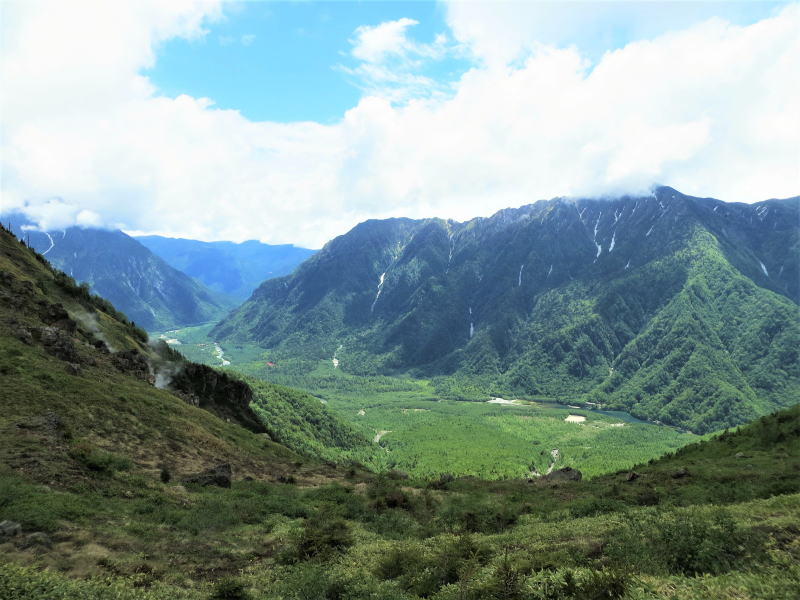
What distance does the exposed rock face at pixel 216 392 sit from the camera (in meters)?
66.9

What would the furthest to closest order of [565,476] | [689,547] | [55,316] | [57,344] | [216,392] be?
[216,392] → [565,476] → [55,316] → [57,344] → [689,547]

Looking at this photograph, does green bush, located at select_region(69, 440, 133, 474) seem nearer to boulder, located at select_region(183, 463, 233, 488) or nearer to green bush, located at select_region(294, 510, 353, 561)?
boulder, located at select_region(183, 463, 233, 488)

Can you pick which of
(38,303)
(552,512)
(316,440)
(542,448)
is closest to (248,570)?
(552,512)

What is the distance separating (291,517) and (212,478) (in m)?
8.25

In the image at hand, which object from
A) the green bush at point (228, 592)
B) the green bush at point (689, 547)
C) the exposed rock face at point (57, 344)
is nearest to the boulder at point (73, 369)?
the exposed rock face at point (57, 344)

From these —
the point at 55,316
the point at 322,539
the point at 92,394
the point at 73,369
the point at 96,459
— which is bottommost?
the point at 322,539

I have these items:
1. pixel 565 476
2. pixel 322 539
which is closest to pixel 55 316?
pixel 322 539

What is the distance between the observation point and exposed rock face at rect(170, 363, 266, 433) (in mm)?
66875

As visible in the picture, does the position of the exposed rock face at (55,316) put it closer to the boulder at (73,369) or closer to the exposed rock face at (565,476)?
the boulder at (73,369)

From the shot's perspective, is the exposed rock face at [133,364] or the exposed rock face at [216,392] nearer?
the exposed rock face at [133,364]

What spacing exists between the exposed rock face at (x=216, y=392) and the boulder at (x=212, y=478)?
102 feet

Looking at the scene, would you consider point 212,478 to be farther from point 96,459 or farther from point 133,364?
point 133,364

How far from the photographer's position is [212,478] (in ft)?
112

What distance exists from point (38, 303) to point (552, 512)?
65105 mm
